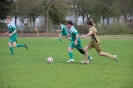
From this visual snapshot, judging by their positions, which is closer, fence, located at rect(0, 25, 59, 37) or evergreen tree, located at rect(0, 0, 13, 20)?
fence, located at rect(0, 25, 59, 37)

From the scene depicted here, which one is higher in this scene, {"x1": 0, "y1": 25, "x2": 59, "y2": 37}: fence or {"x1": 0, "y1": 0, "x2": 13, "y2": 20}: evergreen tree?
{"x1": 0, "y1": 0, "x2": 13, "y2": 20}: evergreen tree

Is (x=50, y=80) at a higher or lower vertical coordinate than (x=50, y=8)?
lower

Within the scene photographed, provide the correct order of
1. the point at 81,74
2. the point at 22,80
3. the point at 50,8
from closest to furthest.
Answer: the point at 22,80
the point at 81,74
the point at 50,8

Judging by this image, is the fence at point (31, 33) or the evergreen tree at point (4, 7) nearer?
the fence at point (31, 33)

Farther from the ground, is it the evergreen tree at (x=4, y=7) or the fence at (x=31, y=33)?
the evergreen tree at (x=4, y=7)

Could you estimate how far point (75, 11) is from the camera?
70125mm

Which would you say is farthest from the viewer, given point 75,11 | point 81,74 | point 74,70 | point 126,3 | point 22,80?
point 75,11

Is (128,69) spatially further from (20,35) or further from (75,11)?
(75,11)

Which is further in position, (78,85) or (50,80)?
(50,80)

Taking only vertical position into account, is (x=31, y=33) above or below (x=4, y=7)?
below

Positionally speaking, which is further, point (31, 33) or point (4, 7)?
point (31, 33)

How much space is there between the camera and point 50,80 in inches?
341

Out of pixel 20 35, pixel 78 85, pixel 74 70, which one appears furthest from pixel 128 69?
pixel 20 35

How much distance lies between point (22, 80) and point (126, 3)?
2332 inches
